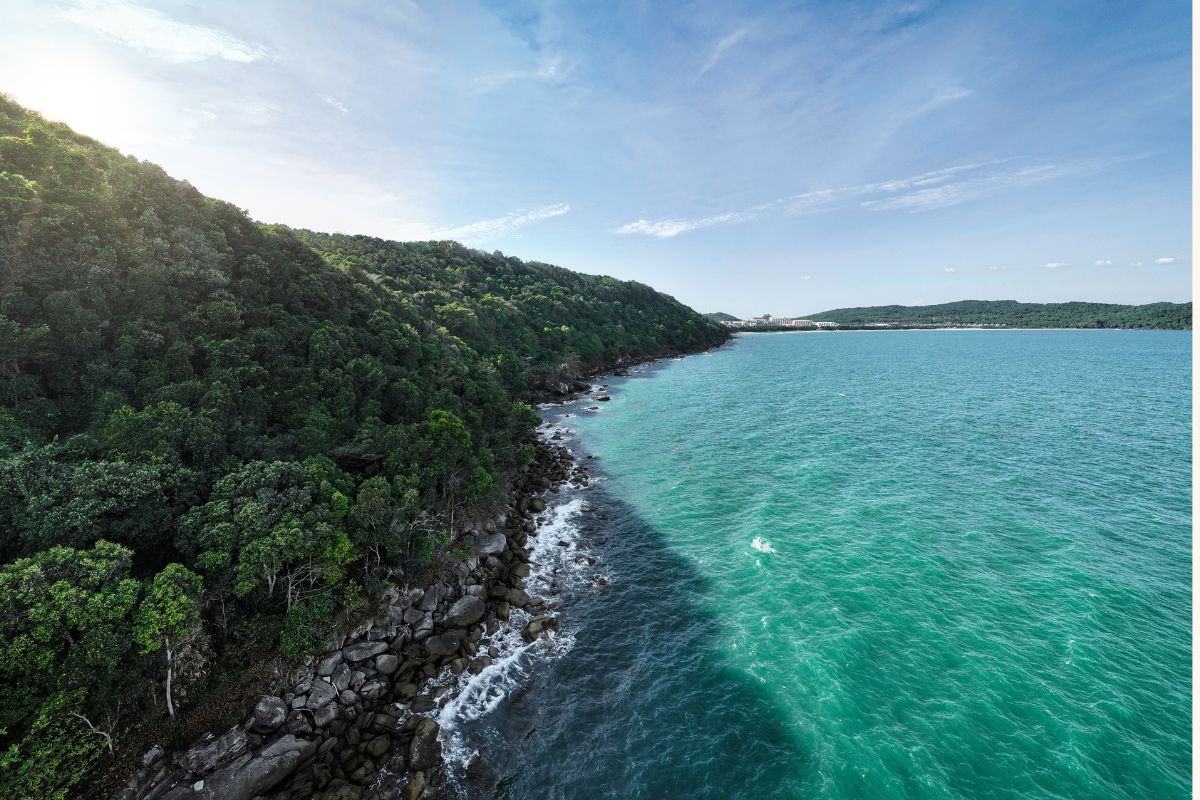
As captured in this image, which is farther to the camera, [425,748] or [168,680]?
[425,748]

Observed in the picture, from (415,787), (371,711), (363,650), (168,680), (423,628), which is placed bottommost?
(415,787)

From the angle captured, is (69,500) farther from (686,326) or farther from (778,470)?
(686,326)

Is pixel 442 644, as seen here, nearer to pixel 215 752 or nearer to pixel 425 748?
pixel 425 748

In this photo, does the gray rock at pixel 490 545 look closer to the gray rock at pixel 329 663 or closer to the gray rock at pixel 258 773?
the gray rock at pixel 329 663

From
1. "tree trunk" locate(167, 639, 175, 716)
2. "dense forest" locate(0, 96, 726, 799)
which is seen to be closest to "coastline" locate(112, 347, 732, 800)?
"tree trunk" locate(167, 639, 175, 716)

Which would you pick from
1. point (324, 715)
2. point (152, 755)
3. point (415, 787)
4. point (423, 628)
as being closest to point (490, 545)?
point (423, 628)

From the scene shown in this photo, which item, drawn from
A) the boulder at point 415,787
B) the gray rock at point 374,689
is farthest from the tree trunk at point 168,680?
the boulder at point 415,787

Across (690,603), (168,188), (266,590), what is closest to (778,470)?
(690,603)

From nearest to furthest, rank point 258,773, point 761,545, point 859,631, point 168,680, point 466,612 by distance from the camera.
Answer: point 258,773 < point 168,680 < point 859,631 < point 466,612 < point 761,545
